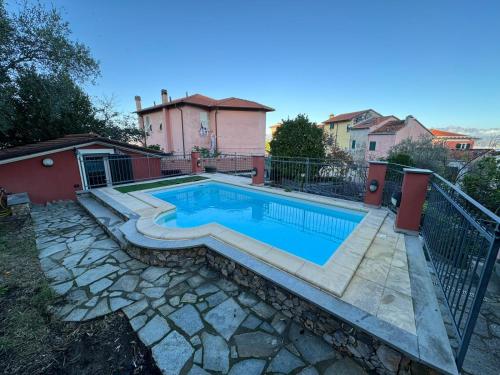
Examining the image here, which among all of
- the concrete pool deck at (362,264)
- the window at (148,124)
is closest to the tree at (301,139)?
the concrete pool deck at (362,264)

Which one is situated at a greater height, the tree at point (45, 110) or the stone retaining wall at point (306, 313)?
the tree at point (45, 110)

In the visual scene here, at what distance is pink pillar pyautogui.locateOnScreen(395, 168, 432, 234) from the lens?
3.83 metres

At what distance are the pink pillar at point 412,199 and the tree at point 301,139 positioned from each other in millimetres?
6414

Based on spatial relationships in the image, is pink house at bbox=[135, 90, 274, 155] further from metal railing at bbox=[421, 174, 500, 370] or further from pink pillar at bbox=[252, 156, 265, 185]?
metal railing at bbox=[421, 174, 500, 370]

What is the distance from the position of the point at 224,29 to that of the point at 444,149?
594 inches

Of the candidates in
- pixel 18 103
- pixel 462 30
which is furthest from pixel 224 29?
pixel 18 103

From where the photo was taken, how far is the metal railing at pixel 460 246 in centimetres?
152

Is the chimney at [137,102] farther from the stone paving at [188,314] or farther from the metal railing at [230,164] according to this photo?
the stone paving at [188,314]

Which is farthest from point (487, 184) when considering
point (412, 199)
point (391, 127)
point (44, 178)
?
point (391, 127)

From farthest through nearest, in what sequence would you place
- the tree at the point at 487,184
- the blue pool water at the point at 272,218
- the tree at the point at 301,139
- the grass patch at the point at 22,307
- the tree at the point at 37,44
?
the tree at the point at 301,139, the tree at the point at 37,44, the tree at the point at 487,184, the blue pool water at the point at 272,218, the grass patch at the point at 22,307

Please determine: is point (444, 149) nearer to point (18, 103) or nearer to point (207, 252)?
point (207, 252)

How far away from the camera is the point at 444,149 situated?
12.9m

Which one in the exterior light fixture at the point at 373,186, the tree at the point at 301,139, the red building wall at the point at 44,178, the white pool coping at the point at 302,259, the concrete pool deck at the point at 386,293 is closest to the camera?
the concrete pool deck at the point at 386,293

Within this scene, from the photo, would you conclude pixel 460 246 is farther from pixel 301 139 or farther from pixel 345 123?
pixel 345 123
